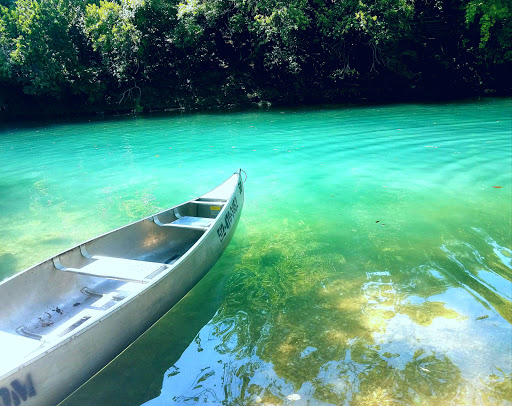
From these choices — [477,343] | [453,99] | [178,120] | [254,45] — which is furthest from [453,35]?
[477,343]

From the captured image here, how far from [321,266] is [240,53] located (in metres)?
22.1

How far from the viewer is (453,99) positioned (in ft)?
67.4

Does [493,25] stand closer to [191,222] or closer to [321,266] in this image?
[321,266]

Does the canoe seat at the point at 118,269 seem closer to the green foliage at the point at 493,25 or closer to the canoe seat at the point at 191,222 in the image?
the canoe seat at the point at 191,222

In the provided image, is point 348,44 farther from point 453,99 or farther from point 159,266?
point 159,266

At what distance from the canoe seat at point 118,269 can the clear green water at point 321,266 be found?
0.55 m

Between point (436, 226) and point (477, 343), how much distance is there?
268 cm

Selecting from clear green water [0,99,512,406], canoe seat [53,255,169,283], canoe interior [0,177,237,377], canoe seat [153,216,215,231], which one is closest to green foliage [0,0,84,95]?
clear green water [0,99,512,406]

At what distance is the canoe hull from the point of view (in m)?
2.53

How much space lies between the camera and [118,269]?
4.21 metres

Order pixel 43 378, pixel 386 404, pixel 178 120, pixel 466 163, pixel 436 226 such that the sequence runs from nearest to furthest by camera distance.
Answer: pixel 43 378 < pixel 386 404 < pixel 436 226 < pixel 466 163 < pixel 178 120

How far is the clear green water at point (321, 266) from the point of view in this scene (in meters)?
3.25

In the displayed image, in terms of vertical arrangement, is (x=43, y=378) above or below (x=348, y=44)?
below

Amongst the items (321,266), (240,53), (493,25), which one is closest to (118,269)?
(321,266)
